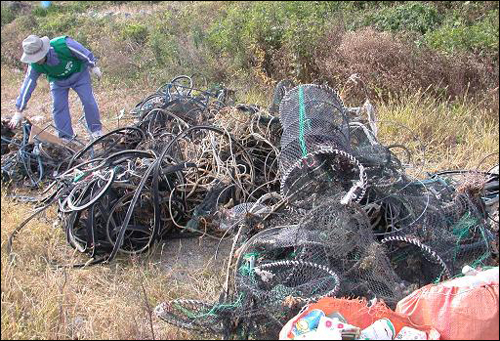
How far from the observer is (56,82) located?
6637 millimetres

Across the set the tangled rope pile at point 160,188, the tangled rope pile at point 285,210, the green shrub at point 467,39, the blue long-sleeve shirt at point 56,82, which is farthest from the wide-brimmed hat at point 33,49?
the green shrub at point 467,39

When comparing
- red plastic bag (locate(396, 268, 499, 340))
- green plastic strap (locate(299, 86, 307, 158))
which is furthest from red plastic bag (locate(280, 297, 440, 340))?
green plastic strap (locate(299, 86, 307, 158))

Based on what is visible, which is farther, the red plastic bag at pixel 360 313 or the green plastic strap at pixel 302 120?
the green plastic strap at pixel 302 120

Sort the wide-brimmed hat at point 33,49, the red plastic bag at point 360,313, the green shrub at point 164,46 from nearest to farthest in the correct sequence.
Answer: the red plastic bag at point 360,313
the wide-brimmed hat at point 33,49
the green shrub at point 164,46

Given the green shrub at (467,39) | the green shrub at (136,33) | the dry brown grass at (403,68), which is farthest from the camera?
the green shrub at (136,33)

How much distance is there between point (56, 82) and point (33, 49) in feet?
2.08

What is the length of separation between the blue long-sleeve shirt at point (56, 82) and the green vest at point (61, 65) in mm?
44

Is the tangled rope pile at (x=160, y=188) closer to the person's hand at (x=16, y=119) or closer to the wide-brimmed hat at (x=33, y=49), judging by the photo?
the person's hand at (x=16, y=119)

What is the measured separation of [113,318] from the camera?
10.3ft

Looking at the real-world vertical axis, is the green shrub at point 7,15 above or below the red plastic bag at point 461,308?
below

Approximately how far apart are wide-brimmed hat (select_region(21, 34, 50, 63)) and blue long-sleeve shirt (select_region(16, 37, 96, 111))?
0.13m

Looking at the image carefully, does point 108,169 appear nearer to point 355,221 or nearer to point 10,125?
point 355,221

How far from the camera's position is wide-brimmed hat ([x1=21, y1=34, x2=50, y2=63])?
6.06 metres

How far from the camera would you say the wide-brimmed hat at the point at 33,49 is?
19.9ft
